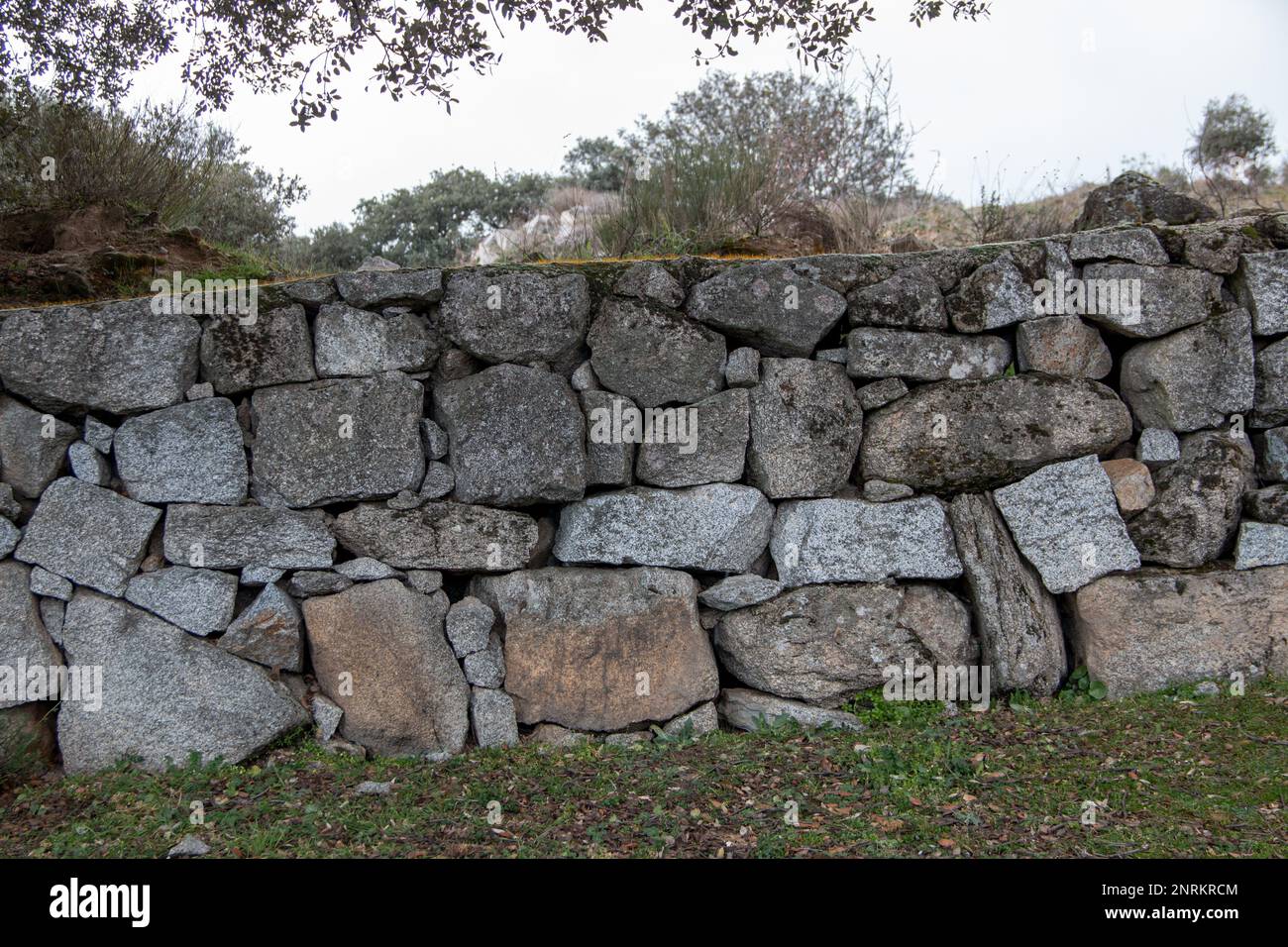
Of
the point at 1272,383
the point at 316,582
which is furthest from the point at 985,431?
the point at 316,582

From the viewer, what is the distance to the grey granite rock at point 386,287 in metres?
5.44

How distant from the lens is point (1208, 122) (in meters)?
12.4

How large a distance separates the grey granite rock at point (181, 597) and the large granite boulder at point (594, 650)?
1454 mm

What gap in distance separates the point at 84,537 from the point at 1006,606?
4933 millimetres

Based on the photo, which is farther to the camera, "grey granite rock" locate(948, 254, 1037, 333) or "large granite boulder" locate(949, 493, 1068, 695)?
"grey granite rock" locate(948, 254, 1037, 333)

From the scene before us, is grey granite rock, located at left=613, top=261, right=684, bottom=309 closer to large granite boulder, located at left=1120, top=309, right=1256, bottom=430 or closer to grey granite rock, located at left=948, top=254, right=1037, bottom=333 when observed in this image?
grey granite rock, located at left=948, top=254, right=1037, bottom=333

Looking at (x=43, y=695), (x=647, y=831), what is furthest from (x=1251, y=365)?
(x=43, y=695)

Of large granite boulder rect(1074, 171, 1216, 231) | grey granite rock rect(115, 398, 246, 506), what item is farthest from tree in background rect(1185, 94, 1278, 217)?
grey granite rock rect(115, 398, 246, 506)

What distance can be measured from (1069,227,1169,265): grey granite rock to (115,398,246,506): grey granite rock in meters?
4.82

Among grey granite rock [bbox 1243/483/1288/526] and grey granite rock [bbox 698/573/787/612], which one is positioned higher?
grey granite rock [bbox 1243/483/1288/526]

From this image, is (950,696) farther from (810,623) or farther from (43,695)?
(43,695)

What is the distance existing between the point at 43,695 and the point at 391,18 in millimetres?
4145

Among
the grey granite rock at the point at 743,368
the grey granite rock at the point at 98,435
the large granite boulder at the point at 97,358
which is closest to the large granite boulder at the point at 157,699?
the grey granite rock at the point at 98,435

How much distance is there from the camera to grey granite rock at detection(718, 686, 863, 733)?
17.9 feet
